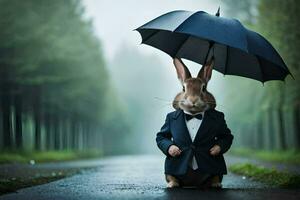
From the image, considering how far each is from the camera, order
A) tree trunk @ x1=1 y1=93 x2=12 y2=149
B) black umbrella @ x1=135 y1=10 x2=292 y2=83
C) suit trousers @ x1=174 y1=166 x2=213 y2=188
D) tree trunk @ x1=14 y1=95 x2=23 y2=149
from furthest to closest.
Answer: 1. tree trunk @ x1=14 y1=95 x2=23 y2=149
2. tree trunk @ x1=1 y1=93 x2=12 y2=149
3. suit trousers @ x1=174 y1=166 x2=213 y2=188
4. black umbrella @ x1=135 y1=10 x2=292 y2=83

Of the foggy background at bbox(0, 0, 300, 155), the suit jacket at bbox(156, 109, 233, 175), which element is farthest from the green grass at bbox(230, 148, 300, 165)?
the suit jacket at bbox(156, 109, 233, 175)

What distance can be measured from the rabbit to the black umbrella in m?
0.41

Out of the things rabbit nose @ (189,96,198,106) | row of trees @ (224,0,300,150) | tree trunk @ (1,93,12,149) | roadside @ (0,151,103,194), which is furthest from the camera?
tree trunk @ (1,93,12,149)

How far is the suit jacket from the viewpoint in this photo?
26.5ft

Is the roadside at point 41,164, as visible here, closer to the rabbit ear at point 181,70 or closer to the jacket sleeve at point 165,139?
the jacket sleeve at point 165,139

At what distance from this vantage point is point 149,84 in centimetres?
8950

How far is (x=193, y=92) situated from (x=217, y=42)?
1.19m

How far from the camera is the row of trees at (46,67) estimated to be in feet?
73.7

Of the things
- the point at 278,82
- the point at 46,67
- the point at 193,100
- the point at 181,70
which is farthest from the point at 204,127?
the point at 46,67

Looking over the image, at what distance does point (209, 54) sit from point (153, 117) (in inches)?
3498

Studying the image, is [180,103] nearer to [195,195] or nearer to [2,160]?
[195,195]

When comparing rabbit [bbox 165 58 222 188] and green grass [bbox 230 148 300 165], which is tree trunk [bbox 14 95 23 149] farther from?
rabbit [bbox 165 58 222 188]

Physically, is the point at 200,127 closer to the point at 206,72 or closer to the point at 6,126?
the point at 206,72

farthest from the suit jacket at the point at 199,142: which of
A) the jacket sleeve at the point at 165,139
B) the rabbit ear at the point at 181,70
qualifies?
the rabbit ear at the point at 181,70
